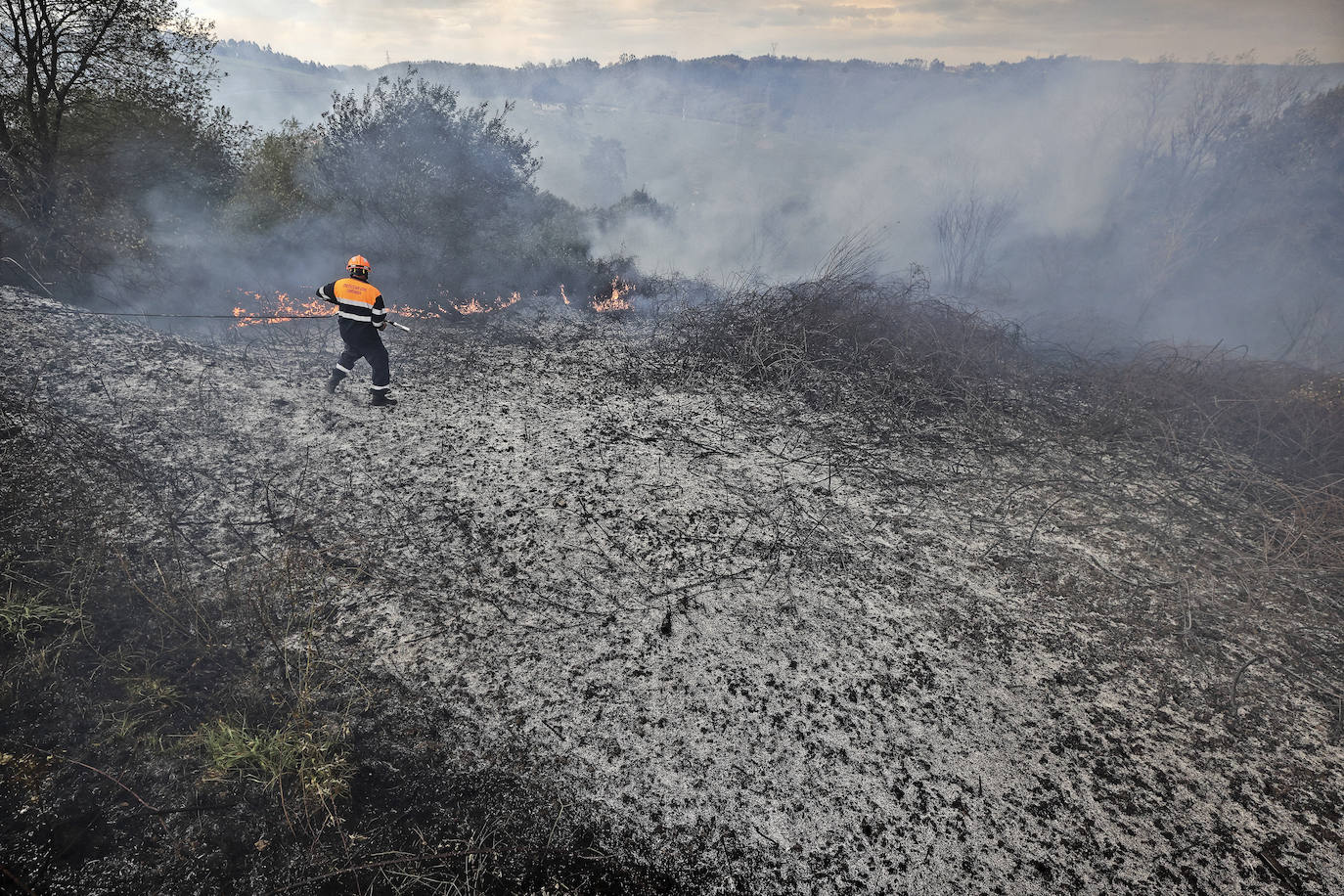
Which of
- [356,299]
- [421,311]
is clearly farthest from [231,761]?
[421,311]

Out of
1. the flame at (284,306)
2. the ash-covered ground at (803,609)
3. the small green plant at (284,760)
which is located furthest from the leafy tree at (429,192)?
the small green plant at (284,760)

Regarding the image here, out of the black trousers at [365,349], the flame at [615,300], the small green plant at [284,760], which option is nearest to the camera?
the small green plant at [284,760]

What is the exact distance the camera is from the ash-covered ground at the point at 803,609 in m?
2.79

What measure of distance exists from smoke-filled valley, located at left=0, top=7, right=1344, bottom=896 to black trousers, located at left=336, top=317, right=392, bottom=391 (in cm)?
5

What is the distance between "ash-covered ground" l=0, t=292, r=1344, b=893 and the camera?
2.79m

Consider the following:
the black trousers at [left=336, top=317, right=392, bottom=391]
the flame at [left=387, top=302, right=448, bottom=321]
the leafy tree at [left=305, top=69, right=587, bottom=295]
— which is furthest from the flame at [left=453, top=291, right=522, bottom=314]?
the black trousers at [left=336, top=317, right=392, bottom=391]

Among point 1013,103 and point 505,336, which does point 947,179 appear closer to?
point 1013,103

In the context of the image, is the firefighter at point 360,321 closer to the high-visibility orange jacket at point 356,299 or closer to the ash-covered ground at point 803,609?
the high-visibility orange jacket at point 356,299

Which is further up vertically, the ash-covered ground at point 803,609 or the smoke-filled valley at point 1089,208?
the smoke-filled valley at point 1089,208

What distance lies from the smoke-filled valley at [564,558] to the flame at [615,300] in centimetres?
34

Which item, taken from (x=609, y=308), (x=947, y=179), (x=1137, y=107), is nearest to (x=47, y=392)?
(x=609, y=308)

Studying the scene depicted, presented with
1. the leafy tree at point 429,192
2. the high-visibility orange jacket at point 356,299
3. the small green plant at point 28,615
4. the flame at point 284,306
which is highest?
the leafy tree at point 429,192

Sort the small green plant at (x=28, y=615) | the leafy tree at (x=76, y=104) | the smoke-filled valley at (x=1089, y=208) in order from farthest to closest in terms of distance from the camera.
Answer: the smoke-filled valley at (x=1089, y=208) < the leafy tree at (x=76, y=104) < the small green plant at (x=28, y=615)

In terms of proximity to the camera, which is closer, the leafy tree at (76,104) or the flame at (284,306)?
the leafy tree at (76,104)
